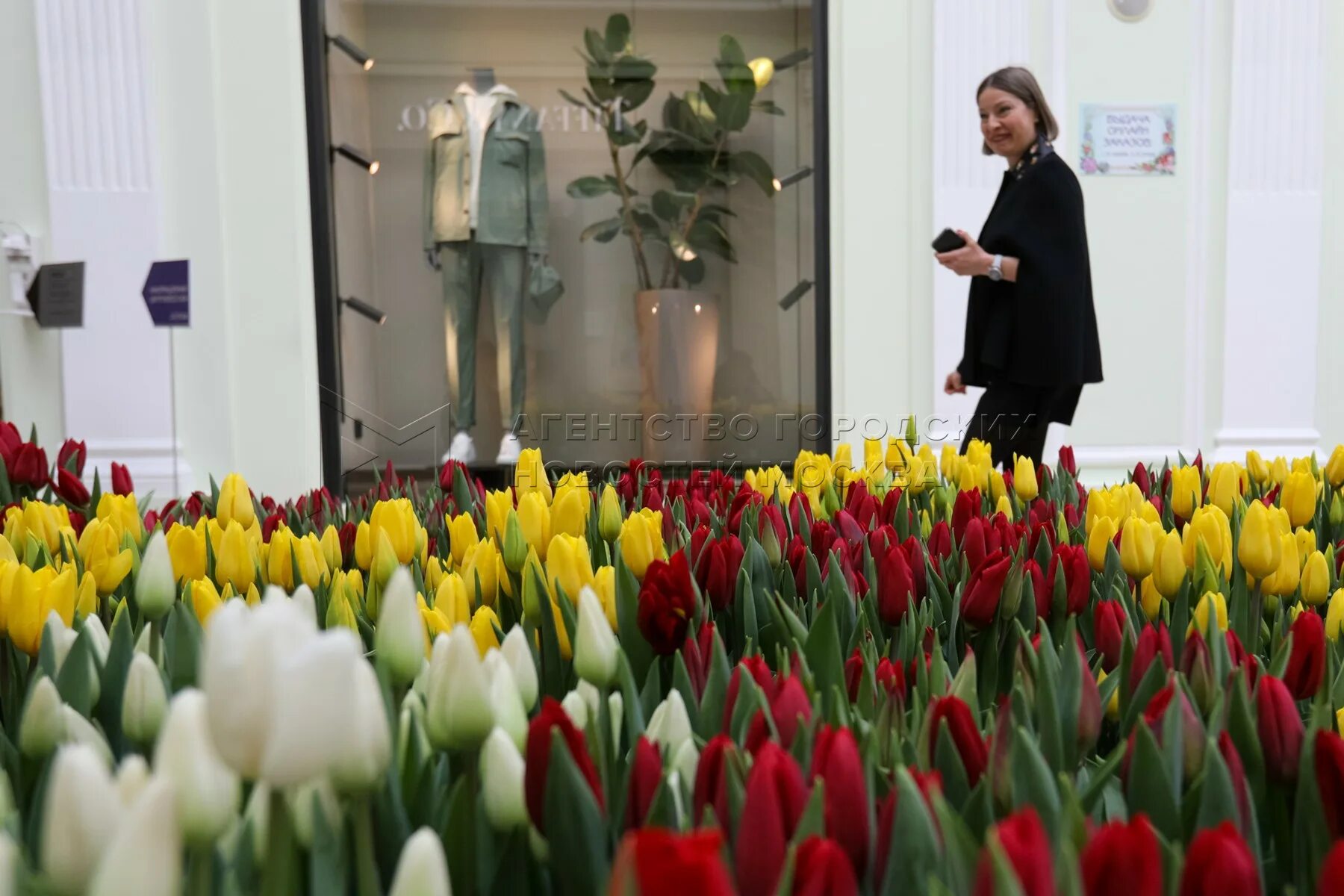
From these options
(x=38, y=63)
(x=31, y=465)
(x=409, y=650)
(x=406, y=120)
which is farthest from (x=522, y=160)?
(x=409, y=650)

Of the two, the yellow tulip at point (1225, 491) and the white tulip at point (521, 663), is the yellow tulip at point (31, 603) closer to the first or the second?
the white tulip at point (521, 663)

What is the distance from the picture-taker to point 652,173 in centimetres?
522

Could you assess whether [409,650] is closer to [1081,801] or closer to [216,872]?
[216,872]

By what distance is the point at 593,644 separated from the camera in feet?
1.65

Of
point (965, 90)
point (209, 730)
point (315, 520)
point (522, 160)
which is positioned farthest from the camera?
point (522, 160)

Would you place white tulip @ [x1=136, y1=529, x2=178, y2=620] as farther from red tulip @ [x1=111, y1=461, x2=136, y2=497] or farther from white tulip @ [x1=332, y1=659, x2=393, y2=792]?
red tulip @ [x1=111, y1=461, x2=136, y2=497]

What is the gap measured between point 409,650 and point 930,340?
173 inches

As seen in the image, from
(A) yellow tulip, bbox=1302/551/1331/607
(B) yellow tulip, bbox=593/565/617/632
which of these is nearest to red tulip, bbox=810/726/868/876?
(B) yellow tulip, bbox=593/565/617/632

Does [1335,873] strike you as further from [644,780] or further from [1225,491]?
[1225,491]

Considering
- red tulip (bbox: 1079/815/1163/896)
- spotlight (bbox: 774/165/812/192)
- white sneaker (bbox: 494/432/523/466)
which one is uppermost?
spotlight (bbox: 774/165/812/192)

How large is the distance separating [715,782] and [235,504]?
2.75 feet

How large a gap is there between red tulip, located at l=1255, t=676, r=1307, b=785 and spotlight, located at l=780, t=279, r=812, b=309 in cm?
473

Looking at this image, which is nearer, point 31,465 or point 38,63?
point 31,465

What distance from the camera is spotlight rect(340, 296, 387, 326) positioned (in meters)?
4.91
